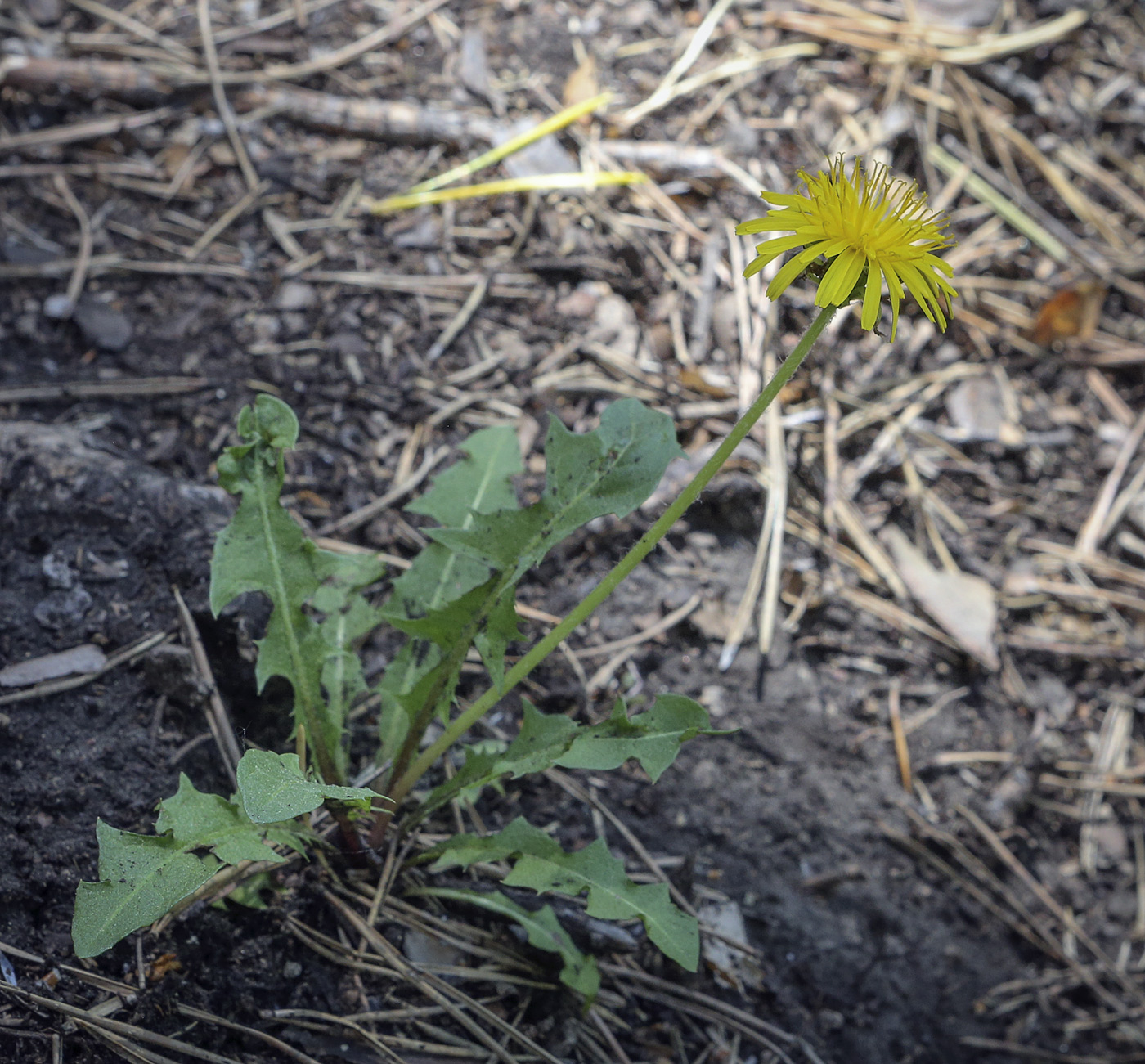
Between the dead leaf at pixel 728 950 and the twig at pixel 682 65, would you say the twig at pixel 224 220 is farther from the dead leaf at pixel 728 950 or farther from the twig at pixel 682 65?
the dead leaf at pixel 728 950

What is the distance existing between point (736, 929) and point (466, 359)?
65.7 inches

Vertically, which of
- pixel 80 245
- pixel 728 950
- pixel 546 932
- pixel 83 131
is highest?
pixel 83 131

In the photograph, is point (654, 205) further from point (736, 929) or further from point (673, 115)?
point (736, 929)

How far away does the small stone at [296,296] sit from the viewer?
2574 mm

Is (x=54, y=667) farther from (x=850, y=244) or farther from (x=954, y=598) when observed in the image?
(x=954, y=598)

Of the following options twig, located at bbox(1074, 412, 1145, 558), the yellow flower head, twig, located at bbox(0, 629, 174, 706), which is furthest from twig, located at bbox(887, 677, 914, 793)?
twig, located at bbox(0, 629, 174, 706)

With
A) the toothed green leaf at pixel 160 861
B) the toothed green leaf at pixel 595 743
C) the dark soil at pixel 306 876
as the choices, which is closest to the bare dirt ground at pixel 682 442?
the dark soil at pixel 306 876

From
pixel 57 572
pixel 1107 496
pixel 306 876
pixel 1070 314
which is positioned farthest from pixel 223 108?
pixel 1107 496

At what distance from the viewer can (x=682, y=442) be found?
2578 millimetres

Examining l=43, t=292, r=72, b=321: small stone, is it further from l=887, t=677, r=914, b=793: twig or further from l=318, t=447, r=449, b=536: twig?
l=887, t=677, r=914, b=793: twig

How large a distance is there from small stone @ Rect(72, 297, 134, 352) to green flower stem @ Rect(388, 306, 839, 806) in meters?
1.47

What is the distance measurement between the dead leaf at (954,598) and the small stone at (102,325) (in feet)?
7.42

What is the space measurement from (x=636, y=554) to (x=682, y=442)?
1.10 m

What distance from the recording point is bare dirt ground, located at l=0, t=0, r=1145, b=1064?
5.88ft
